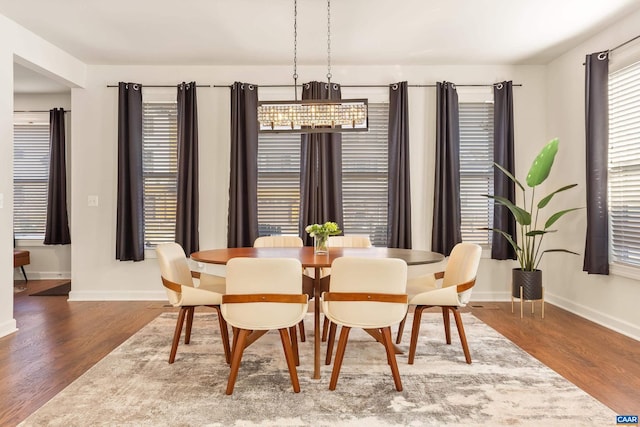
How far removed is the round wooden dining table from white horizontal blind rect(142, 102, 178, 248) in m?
1.99

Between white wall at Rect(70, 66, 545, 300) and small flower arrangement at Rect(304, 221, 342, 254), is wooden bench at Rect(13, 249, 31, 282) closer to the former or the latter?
white wall at Rect(70, 66, 545, 300)

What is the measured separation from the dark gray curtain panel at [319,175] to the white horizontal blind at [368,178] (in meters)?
0.18

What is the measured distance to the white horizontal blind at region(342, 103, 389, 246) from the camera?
481cm

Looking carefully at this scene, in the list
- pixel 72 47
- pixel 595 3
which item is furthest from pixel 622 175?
pixel 72 47

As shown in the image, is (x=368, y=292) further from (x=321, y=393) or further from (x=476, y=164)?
(x=476, y=164)

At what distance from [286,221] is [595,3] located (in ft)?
12.0

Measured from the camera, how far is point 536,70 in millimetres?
4797

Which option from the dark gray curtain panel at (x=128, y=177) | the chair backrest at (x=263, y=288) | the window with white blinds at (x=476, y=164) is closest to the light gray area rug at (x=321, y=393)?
the chair backrest at (x=263, y=288)

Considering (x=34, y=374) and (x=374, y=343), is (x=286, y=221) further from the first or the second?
(x=34, y=374)

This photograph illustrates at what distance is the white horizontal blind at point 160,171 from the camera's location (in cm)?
484

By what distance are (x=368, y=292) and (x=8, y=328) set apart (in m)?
3.38

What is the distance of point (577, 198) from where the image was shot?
4.23m

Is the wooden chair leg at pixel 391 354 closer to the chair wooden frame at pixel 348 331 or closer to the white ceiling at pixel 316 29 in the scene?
the chair wooden frame at pixel 348 331

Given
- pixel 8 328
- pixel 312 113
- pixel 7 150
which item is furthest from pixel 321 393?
pixel 7 150
